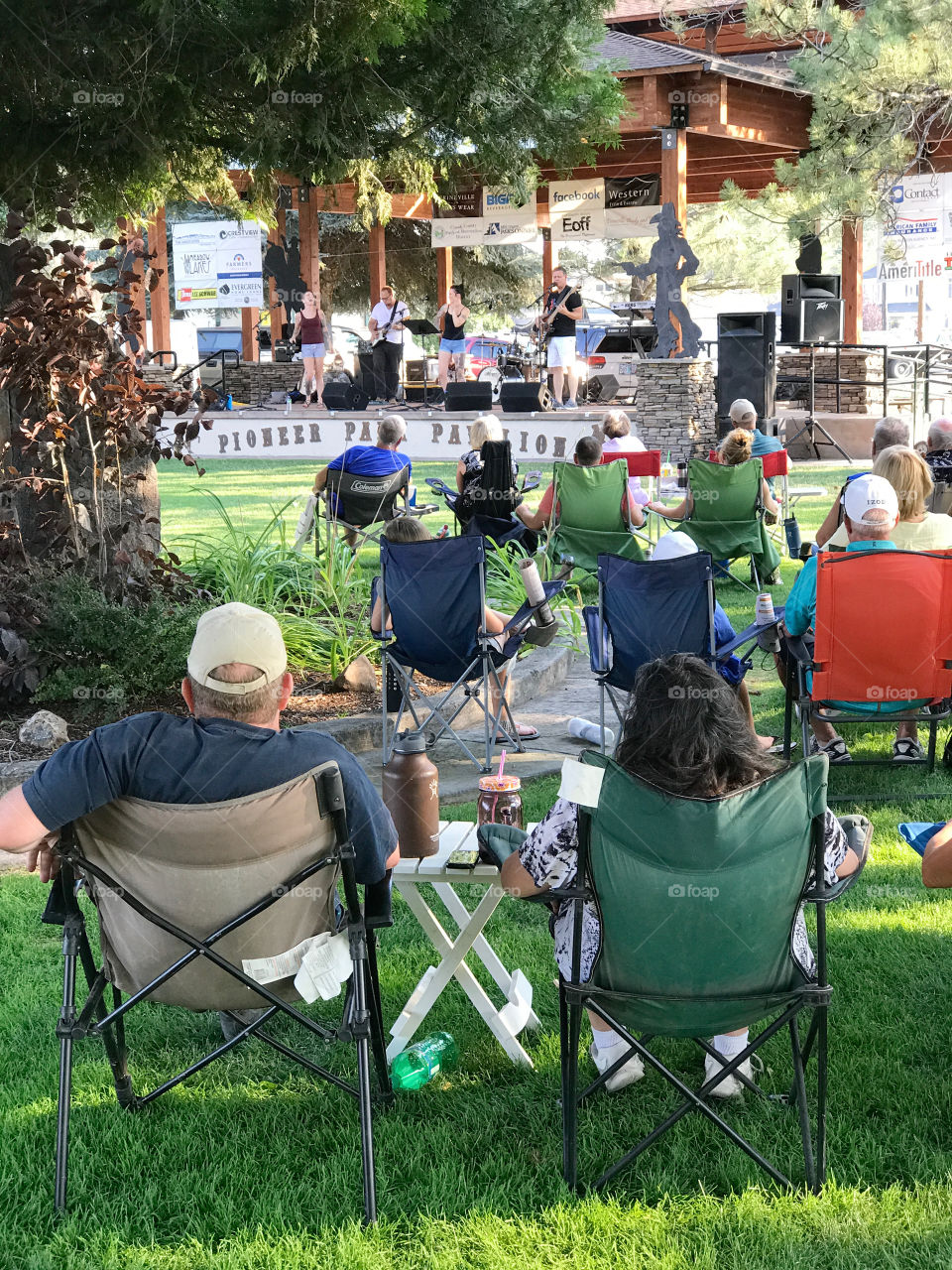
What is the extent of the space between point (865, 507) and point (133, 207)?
10.9ft

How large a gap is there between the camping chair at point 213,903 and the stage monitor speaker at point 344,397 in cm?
1662

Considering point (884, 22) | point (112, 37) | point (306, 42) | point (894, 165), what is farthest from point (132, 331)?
point (894, 165)

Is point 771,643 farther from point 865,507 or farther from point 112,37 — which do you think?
point 112,37

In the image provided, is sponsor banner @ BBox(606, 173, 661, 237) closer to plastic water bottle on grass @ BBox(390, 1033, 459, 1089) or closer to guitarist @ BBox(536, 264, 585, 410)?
guitarist @ BBox(536, 264, 585, 410)

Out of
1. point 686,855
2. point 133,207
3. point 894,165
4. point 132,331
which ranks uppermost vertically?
point 894,165

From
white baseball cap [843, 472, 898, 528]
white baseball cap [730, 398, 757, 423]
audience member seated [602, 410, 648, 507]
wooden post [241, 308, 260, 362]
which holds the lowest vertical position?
white baseball cap [843, 472, 898, 528]

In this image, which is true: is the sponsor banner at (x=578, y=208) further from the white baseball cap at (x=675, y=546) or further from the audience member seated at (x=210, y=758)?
the audience member seated at (x=210, y=758)

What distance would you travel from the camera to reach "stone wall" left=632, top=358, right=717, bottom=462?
1503cm

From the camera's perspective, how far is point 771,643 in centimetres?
495

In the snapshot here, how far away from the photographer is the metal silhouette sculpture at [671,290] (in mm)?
15227

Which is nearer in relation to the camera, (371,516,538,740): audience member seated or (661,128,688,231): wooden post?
(371,516,538,740): audience member seated

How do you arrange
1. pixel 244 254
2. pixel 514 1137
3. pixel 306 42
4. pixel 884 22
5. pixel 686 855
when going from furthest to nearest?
1. pixel 244 254
2. pixel 884 22
3. pixel 306 42
4. pixel 514 1137
5. pixel 686 855

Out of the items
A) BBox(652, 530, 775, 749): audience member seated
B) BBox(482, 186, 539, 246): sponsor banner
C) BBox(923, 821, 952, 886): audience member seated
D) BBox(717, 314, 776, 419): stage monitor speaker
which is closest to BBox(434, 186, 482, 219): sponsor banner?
BBox(482, 186, 539, 246): sponsor banner

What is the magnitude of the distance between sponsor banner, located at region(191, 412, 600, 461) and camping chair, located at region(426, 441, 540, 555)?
7.35 metres
